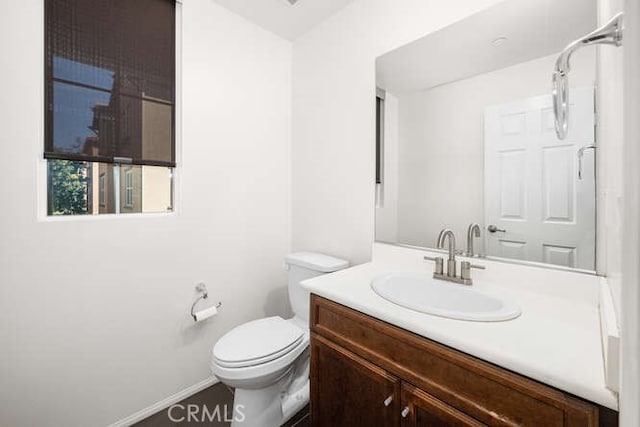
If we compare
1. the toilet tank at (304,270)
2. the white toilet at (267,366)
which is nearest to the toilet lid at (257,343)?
the white toilet at (267,366)

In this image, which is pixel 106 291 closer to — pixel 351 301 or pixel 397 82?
pixel 351 301

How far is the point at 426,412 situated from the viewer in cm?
83

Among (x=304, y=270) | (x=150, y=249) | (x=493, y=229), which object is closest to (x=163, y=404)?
(x=150, y=249)

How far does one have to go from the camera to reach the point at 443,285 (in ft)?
3.97

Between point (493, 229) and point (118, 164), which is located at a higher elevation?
point (118, 164)

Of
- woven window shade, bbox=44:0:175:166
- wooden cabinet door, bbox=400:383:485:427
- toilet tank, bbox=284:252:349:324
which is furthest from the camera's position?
toilet tank, bbox=284:252:349:324

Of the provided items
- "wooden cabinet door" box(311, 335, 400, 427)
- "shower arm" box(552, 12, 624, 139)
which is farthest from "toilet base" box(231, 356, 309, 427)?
"shower arm" box(552, 12, 624, 139)

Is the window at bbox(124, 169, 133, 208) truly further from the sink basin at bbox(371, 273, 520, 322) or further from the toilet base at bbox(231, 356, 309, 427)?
the sink basin at bbox(371, 273, 520, 322)

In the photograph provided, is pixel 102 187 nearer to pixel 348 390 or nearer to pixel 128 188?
pixel 128 188

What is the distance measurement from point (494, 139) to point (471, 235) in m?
0.44

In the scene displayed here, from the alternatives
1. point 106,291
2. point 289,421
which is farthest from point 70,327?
point 289,421

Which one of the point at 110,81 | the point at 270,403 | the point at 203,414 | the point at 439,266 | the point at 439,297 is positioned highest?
the point at 110,81

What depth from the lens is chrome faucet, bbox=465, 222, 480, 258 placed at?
1271mm

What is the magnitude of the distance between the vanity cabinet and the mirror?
627 mm
